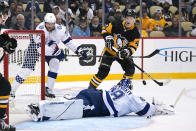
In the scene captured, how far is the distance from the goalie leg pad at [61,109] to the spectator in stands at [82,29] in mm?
3545

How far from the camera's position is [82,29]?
791 cm

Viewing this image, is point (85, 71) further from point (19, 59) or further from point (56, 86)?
point (19, 59)

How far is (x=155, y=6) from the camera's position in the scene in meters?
8.53

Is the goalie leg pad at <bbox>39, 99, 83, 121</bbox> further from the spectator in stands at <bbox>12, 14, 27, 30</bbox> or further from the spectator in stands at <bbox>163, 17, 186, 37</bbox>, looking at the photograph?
the spectator in stands at <bbox>163, 17, 186, 37</bbox>

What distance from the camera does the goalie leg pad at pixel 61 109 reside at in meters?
4.24

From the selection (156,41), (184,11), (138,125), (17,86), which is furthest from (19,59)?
(184,11)

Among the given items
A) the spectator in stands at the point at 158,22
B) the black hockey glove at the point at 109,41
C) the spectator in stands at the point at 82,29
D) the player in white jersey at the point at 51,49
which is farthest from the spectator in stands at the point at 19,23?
the spectator in stands at the point at 158,22

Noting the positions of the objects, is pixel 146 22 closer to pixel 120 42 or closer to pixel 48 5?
pixel 48 5

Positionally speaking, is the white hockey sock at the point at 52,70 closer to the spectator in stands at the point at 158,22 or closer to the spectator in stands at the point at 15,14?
the spectator in stands at the point at 15,14

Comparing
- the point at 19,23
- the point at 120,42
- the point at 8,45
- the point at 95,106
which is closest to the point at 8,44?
the point at 8,45

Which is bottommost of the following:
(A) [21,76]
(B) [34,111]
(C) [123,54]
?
(B) [34,111]

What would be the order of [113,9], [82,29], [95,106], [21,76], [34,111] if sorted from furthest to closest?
[113,9] → [82,29] → [21,76] → [95,106] → [34,111]

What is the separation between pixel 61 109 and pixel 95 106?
33 centimetres

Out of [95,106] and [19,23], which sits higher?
[19,23]
